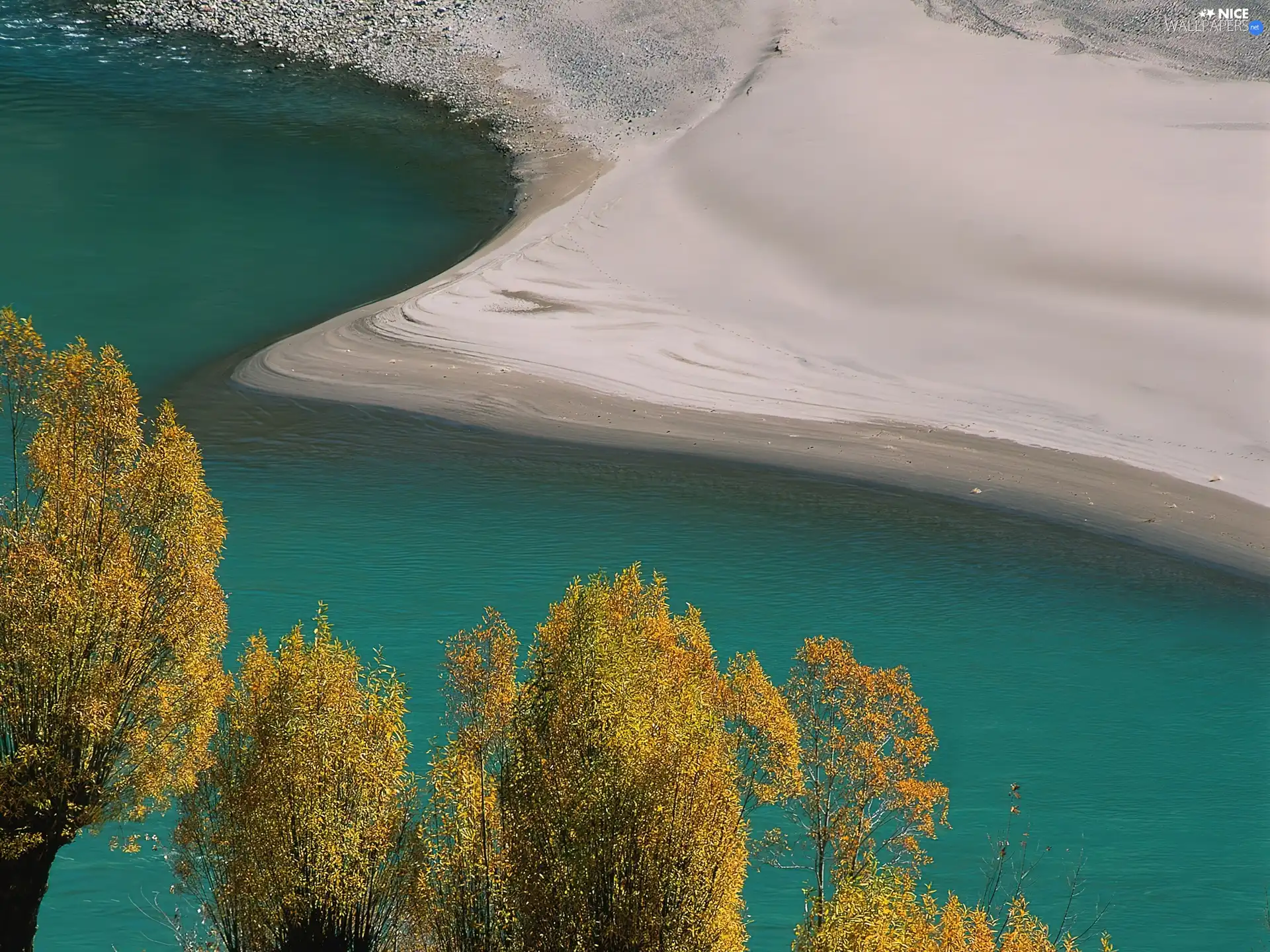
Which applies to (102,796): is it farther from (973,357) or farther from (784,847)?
(973,357)

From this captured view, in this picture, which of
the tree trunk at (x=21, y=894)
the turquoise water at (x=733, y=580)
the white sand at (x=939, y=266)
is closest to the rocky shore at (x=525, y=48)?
the white sand at (x=939, y=266)

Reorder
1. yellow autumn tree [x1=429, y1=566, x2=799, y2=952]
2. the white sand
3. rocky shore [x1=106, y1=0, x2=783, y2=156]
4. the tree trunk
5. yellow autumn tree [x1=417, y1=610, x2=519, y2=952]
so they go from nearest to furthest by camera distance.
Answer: yellow autumn tree [x1=429, y1=566, x2=799, y2=952] → yellow autumn tree [x1=417, y1=610, x2=519, y2=952] → the tree trunk → the white sand → rocky shore [x1=106, y1=0, x2=783, y2=156]

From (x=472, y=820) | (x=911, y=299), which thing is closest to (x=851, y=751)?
(x=472, y=820)

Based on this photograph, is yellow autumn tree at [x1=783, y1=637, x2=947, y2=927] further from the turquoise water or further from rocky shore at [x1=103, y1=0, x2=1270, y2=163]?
rocky shore at [x1=103, y1=0, x2=1270, y2=163]

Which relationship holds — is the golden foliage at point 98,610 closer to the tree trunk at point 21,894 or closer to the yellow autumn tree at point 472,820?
the tree trunk at point 21,894

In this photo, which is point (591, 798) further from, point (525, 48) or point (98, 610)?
point (525, 48)

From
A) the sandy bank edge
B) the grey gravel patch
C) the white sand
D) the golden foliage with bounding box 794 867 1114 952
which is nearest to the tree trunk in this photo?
the golden foliage with bounding box 794 867 1114 952

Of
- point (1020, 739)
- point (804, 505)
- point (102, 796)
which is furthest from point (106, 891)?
point (804, 505)
